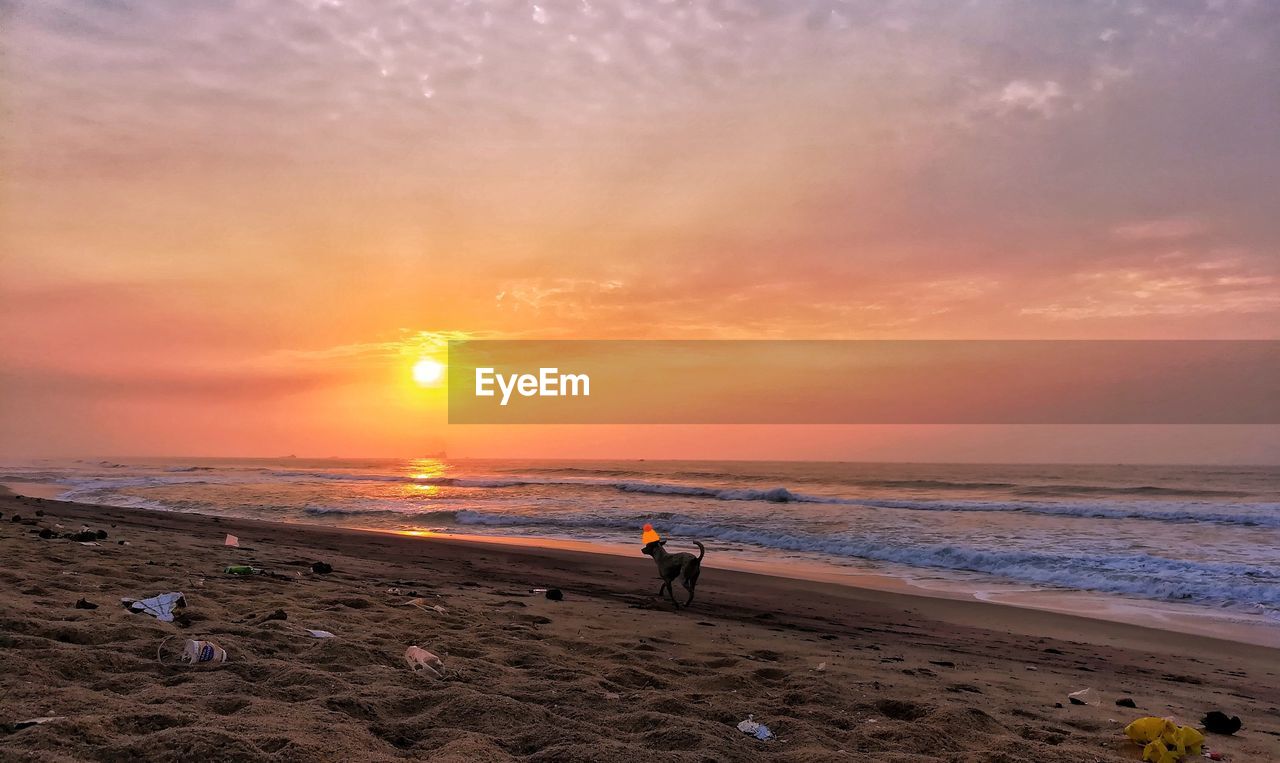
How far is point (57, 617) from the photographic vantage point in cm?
499

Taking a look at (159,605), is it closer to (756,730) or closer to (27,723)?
(27,723)

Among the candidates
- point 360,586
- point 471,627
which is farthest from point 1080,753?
point 360,586

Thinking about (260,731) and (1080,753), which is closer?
(260,731)

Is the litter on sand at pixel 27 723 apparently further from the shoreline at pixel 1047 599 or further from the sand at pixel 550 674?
the shoreline at pixel 1047 599

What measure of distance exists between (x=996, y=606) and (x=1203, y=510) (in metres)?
23.2

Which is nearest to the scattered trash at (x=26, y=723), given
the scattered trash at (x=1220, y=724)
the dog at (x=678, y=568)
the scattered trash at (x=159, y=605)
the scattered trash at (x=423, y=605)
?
the scattered trash at (x=159, y=605)

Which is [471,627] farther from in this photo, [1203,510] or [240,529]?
[1203,510]

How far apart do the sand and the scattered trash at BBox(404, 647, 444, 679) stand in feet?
0.34

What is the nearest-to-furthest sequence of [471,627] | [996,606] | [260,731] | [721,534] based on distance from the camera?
[260,731] < [471,627] < [996,606] < [721,534]

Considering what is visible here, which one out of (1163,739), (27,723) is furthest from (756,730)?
(27,723)

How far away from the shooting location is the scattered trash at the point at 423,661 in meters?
4.86

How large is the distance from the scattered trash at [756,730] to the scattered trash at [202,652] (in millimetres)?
3274

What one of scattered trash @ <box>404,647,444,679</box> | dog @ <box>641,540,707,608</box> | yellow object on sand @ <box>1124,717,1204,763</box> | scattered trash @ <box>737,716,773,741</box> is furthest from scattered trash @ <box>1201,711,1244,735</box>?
scattered trash @ <box>404,647,444,679</box>

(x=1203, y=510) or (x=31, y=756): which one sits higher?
(x=31, y=756)
